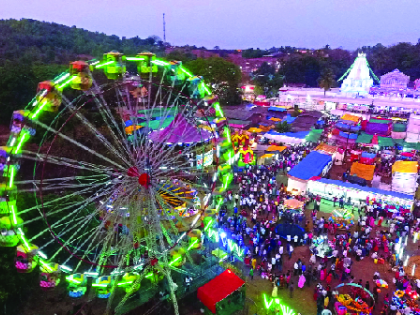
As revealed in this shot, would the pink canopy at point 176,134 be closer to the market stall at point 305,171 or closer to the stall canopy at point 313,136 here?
the market stall at point 305,171

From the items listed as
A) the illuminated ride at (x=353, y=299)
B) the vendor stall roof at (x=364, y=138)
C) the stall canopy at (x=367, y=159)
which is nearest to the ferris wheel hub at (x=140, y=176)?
the illuminated ride at (x=353, y=299)

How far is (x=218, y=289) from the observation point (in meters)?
12.4

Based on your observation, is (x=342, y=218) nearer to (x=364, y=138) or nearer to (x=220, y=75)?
(x=364, y=138)

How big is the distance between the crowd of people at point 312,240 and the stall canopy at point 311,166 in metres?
1.30

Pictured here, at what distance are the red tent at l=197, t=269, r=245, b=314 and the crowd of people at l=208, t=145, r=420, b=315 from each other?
5.59 feet

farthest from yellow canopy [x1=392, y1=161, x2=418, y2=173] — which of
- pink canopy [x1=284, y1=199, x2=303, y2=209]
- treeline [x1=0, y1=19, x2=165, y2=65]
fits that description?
treeline [x1=0, y1=19, x2=165, y2=65]

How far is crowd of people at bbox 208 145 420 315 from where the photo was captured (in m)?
13.8

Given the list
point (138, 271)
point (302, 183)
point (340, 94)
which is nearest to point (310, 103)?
point (340, 94)

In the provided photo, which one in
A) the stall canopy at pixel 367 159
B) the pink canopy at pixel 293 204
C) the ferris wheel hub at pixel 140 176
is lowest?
the pink canopy at pixel 293 204

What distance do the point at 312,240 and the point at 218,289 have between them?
6.01 m

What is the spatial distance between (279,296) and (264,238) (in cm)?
373

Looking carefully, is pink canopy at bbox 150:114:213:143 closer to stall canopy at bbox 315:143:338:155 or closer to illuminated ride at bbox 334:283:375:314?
illuminated ride at bbox 334:283:375:314

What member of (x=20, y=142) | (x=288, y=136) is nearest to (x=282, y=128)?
(x=288, y=136)

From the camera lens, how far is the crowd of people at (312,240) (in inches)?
543
